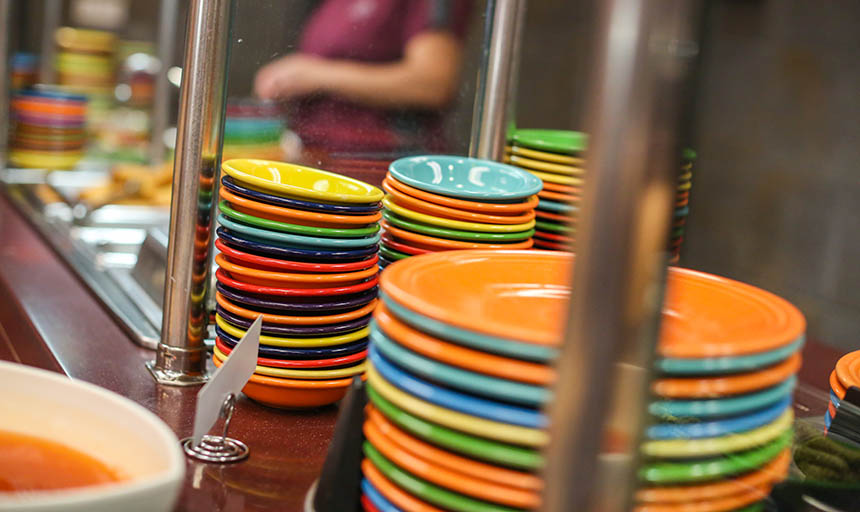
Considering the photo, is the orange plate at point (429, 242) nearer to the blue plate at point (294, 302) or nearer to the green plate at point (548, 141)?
the blue plate at point (294, 302)

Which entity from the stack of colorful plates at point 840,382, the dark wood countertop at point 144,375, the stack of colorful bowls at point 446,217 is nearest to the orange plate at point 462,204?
the stack of colorful bowls at point 446,217

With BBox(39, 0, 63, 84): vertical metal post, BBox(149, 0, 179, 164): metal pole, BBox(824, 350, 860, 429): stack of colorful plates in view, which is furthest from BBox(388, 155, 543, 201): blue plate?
BBox(39, 0, 63, 84): vertical metal post

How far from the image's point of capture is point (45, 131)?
207cm

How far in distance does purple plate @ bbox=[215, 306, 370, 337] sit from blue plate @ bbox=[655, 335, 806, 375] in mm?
416

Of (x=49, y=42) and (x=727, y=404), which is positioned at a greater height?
(x=49, y=42)

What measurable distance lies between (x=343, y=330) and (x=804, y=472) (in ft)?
1.28

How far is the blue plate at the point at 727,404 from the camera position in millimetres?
417

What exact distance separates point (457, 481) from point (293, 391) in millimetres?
341

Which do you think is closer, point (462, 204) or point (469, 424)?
point (469, 424)

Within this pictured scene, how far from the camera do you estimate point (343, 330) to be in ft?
2.67

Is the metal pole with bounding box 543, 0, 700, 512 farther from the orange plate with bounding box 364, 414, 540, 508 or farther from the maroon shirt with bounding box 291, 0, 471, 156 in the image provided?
the maroon shirt with bounding box 291, 0, 471, 156

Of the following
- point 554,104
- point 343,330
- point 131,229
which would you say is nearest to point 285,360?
point 343,330

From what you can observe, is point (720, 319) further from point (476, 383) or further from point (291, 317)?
point (291, 317)

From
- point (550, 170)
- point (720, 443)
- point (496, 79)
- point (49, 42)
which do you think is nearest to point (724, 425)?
point (720, 443)
